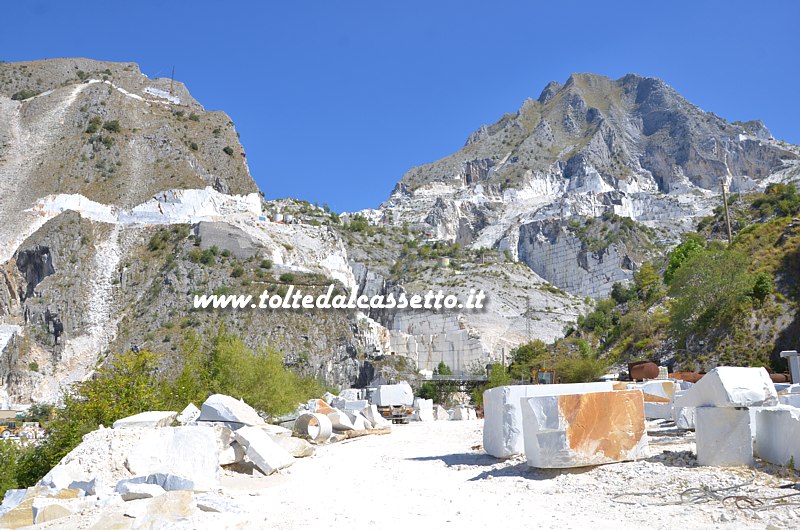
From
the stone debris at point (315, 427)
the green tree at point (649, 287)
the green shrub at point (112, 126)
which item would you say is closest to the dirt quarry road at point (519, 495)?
the stone debris at point (315, 427)

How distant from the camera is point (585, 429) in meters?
10.5

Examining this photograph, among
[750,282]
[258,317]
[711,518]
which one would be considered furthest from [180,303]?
[711,518]

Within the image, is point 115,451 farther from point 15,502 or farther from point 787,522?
point 787,522

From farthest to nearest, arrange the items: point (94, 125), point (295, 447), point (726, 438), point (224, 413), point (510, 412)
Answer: point (94, 125), point (224, 413), point (295, 447), point (510, 412), point (726, 438)

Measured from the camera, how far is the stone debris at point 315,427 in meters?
21.4

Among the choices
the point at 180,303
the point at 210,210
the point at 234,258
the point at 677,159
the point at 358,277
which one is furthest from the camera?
the point at 677,159

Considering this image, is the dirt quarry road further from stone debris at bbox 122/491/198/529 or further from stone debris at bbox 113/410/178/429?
stone debris at bbox 113/410/178/429

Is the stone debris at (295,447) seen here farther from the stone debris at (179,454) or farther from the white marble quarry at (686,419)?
the white marble quarry at (686,419)

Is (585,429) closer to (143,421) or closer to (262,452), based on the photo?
(262,452)

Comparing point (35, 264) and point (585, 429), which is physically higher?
point (35, 264)

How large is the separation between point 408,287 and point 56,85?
2777 inches

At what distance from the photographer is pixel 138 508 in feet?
30.3

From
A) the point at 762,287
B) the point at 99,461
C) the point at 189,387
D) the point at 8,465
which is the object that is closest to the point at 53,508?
the point at 99,461

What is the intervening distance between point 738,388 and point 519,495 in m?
3.54
